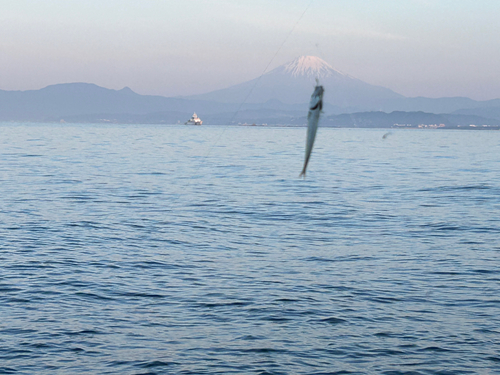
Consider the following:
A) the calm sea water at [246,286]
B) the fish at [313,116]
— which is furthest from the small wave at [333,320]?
the fish at [313,116]

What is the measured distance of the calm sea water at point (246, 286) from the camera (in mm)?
13867

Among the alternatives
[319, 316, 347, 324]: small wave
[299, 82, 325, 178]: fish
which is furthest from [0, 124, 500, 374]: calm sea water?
[299, 82, 325, 178]: fish

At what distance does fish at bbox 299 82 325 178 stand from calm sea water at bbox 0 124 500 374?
1027 centimetres

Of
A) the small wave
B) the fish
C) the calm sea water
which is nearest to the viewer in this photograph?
the fish

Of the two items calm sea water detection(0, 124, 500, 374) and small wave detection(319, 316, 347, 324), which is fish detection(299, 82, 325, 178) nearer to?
calm sea water detection(0, 124, 500, 374)

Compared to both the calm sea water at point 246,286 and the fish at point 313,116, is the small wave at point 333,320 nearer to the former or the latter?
the calm sea water at point 246,286

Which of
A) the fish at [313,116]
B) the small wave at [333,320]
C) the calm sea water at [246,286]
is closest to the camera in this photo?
the fish at [313,116]

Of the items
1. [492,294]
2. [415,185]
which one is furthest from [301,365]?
Answer: [415,185]

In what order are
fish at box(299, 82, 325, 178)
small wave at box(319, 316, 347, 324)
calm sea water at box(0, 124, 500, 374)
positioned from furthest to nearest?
small wave at box(319, 316, 347, 324), calm sea water at box(0, 124, 500, 374), fish at box(299, 82, 325, 178)

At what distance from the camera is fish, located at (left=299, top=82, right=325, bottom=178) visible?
12.0 ft

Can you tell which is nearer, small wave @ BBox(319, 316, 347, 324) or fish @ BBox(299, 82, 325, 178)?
fish @ BBox(299, 82, 325, 178)

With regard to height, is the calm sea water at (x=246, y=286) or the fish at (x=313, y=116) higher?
the fish at (x=313, y=116)

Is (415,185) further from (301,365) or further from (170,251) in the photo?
(301,365)

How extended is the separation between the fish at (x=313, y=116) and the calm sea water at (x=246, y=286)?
10271 millimetres
